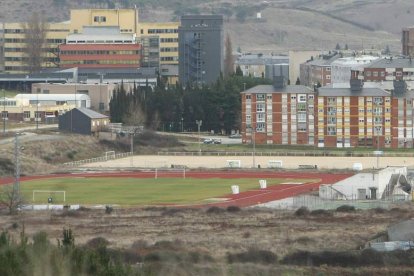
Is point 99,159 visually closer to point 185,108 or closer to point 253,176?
point 253,176

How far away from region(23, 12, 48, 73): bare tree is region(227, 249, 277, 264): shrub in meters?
83.6

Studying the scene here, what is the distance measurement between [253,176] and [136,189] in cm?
848

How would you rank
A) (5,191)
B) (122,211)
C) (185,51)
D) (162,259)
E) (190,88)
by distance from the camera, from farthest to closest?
1. (185,51)
2. (190,88)
3. (5,191)
4. (122,211)
5. (162,259)

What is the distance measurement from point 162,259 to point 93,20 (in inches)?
3588

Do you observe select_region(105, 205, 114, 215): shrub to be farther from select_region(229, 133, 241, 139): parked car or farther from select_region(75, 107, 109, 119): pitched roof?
select_region(229, 133, 241, 139): parked car

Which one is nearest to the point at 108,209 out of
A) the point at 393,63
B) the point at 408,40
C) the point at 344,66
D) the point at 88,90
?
the point at 88,90

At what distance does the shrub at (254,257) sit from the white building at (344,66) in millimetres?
74308

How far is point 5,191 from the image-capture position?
64.4m

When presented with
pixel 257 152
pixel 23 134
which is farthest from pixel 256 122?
pixel 23 134

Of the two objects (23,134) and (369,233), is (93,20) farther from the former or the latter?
(369,233)

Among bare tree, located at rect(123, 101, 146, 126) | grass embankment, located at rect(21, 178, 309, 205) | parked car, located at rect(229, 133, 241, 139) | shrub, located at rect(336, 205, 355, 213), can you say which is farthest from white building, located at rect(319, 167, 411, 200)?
bare tree, located at rect(123, 101, 146, 126)

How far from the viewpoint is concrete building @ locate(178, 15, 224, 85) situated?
395ft

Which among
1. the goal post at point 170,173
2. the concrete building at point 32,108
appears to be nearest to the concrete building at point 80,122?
the concrete building at point 32,108

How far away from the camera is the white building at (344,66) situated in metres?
120
